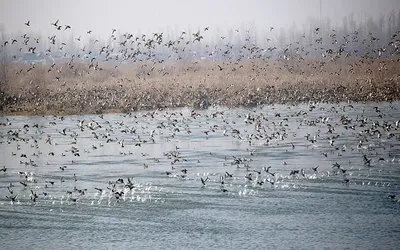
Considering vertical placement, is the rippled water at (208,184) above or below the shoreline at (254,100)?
below

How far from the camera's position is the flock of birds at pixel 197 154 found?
102 ft

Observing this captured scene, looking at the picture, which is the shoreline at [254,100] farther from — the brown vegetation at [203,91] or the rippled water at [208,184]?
the rippled water at [208,184]

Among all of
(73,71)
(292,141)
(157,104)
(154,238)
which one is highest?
(73,71)

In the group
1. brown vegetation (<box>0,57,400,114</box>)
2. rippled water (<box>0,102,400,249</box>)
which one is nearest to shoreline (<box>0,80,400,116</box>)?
brown vegetation (<box>0,57,400,114</box>)

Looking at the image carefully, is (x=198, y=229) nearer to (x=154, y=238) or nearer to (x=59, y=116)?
(x=154, y=238)

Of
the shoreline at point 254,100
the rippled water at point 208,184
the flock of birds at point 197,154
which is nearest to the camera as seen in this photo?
the rippled water at point 208,184

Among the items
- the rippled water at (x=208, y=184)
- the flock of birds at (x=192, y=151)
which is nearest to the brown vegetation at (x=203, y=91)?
the flock of birds at (x=192, y=151)

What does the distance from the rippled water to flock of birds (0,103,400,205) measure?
0.08 meters

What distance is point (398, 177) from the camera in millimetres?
31562

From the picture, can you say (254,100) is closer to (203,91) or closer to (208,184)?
(203,91)

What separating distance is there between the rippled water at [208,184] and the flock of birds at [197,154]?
0.27ft

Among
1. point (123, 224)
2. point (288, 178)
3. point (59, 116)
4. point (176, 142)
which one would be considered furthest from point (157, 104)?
point (123, 224)

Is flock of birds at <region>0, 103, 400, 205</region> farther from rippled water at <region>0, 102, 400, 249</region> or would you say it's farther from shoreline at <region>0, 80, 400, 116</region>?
shoreline at <region>0, 80, 400, 116</region>

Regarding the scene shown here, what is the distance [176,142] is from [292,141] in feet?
26.6
